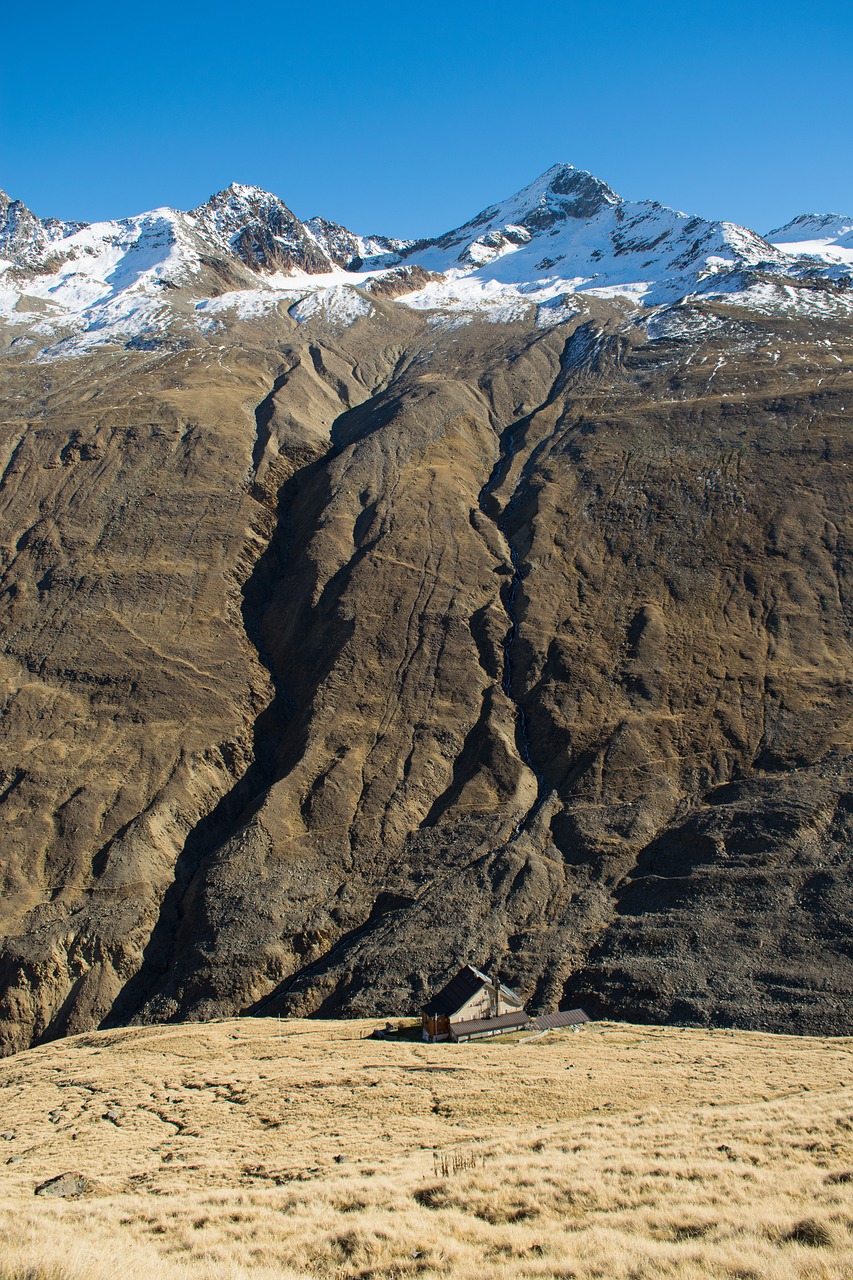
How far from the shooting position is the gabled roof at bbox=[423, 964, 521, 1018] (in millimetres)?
31609

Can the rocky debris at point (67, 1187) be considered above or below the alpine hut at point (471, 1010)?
below

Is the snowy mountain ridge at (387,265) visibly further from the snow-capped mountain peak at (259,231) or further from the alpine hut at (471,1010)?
the alpine hut at (471,1010)

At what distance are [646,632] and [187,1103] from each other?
129ft

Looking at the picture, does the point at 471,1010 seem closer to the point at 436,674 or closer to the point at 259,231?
the point at 436,674

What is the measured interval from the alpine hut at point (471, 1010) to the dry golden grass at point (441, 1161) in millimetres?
2103

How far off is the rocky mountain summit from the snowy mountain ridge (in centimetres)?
1357

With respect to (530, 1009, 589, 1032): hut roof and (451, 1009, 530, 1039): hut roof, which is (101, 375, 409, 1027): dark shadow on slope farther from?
(530, 1009, 589, 1032): hut roof

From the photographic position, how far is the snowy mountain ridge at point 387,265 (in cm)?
10956

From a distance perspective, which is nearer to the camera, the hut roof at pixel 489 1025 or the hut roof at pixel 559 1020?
the hut roof at pixel 489 1025

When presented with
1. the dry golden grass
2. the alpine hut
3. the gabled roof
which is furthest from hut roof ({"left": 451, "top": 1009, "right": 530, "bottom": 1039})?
the dry golden grass

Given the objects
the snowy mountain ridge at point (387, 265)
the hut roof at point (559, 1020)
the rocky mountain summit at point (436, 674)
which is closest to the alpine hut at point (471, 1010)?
the hut roof at point (559, 1020)

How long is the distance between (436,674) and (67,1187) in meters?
41.3

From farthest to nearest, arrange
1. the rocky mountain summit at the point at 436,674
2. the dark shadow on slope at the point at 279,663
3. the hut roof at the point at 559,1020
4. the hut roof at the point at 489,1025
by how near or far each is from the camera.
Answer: the dark shadow on slope at the point at 279,663 < the rocky mountain summit at the point at 436,674 < the hut roof at the point at 559,1020 < the hut roof at the point at 489,1025

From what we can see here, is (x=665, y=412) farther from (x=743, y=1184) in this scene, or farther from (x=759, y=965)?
(x=743, y=1184)
